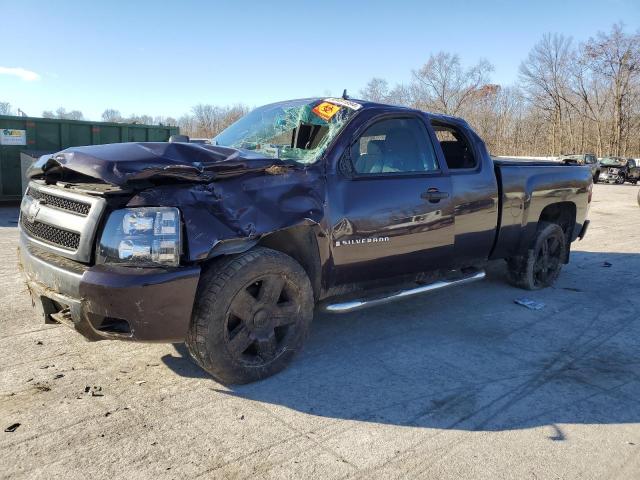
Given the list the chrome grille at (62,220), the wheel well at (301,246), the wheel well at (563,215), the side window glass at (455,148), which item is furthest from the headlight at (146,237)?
the wheel well at (563,215)

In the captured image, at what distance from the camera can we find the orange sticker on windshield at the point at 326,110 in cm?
432

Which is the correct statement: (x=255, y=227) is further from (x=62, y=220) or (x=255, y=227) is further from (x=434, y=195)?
(x=434, y=195)

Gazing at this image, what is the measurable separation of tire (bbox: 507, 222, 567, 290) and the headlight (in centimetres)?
442

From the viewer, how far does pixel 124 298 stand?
2926mm

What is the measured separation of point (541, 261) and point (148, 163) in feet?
16.1

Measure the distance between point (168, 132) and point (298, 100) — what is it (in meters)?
11.8

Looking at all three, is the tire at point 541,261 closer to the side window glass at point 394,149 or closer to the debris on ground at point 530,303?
the debris on ground at point 530,303

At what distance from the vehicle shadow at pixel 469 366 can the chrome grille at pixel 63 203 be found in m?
1.27

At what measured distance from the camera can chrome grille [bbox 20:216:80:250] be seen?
323cm

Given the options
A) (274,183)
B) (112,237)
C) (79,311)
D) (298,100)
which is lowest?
(79,311)

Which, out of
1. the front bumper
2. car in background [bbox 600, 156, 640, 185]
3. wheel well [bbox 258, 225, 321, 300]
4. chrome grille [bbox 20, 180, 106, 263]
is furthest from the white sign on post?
car in background [bbox 600, 156, 640, 185]

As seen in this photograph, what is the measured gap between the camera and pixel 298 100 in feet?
15.7

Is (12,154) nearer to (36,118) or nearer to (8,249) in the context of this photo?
(36,118)

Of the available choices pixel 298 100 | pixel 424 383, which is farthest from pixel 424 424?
pixel 298 100
